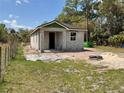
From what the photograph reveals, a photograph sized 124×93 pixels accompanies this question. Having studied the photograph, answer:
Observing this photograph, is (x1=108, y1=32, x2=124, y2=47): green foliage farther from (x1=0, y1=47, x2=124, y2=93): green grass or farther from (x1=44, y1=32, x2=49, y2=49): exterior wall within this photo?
(x1=0, y1=47, x2=124, y2=93): green grass

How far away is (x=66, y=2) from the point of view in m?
58.6

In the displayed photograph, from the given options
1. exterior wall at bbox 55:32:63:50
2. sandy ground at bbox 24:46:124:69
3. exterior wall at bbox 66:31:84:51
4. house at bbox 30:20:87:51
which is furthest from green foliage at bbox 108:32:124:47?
sandy ground at bbox 24:46:124:69

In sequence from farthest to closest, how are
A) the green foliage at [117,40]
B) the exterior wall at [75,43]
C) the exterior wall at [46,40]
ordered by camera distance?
the green foliage at [117,40] < the exterior wall at [46,40] < the exterior wall at [75,43]

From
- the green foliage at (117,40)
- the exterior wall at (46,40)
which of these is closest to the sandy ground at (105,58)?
the exterior wall at (46,40)

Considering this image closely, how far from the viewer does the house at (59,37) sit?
83.3 feet

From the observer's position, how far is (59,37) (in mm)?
27094

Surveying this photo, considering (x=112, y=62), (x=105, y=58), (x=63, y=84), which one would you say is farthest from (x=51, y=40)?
(x=63, y=84)

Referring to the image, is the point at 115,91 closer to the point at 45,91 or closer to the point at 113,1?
the point at 45,91

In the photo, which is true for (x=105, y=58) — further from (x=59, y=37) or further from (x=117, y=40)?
Result: (x=117, y=40)

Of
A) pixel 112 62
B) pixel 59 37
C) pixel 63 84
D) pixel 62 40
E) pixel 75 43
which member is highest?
pixel 59 37

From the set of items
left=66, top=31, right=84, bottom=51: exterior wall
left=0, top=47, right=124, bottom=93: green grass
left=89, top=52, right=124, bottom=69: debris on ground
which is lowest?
left=0, top=47, right=124, bottom=93: green grass

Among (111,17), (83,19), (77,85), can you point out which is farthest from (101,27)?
(77,85)

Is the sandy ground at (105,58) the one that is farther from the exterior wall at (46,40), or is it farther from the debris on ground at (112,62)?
the exterior wall at (46,40)

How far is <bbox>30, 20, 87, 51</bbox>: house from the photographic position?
83.3ft
